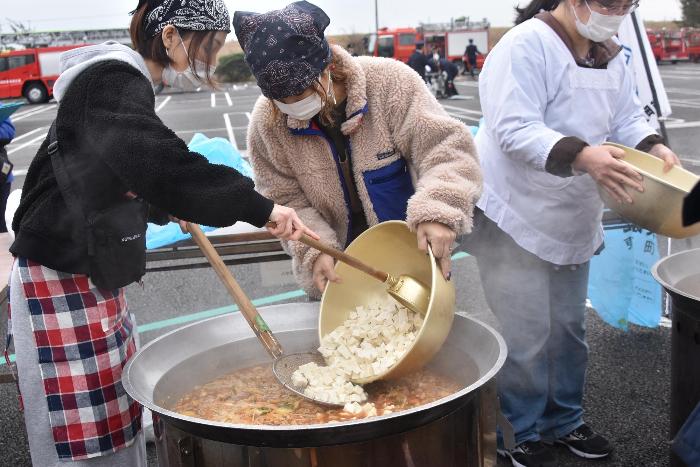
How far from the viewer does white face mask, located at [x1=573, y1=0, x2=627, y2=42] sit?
2.37 meters

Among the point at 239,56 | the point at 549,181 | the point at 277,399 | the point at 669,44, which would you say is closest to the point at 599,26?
the point at 549,181

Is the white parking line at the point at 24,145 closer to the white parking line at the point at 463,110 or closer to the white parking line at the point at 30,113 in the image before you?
the white parking line at the point at 30,113

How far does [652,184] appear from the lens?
210 cm

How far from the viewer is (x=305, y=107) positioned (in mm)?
2070

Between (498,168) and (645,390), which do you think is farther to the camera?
(645,390)

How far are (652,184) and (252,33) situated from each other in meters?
1.29

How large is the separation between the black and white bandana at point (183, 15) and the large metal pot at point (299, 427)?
2.97 feet

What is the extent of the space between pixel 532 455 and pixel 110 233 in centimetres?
197

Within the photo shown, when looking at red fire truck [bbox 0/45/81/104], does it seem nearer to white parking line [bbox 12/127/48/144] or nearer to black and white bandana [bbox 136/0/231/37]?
white parking line [bbox 12/127/48/144]

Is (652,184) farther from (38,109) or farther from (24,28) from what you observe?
(24,28)

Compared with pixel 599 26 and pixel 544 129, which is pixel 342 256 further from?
pixel 599 26

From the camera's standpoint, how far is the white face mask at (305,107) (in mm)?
2059

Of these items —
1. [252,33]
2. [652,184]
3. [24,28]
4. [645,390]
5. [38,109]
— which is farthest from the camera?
[24,28]

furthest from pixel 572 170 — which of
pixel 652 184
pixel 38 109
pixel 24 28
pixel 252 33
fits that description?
pixel 24 28
